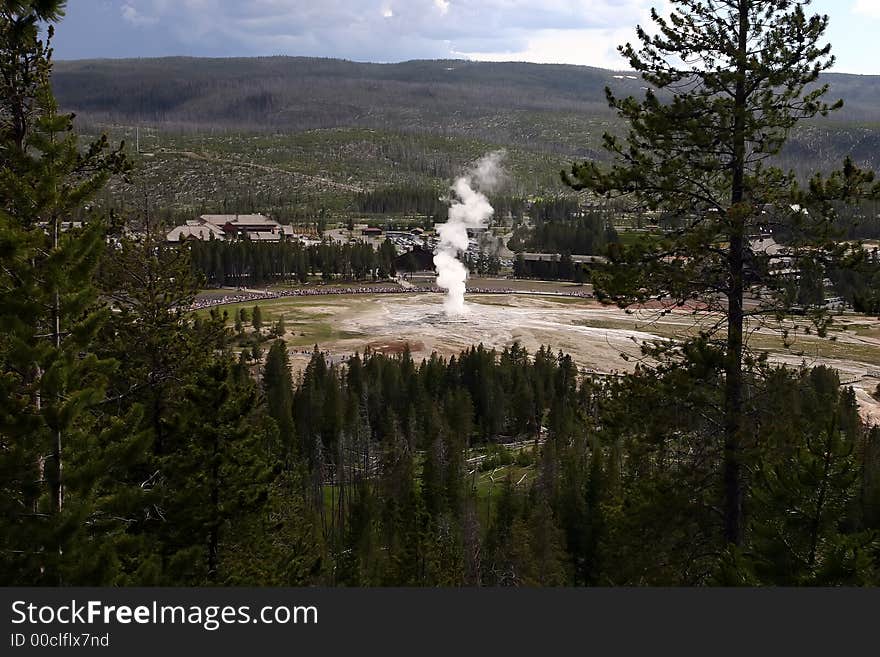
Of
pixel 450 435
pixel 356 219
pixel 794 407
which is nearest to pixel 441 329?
pixel 450 435

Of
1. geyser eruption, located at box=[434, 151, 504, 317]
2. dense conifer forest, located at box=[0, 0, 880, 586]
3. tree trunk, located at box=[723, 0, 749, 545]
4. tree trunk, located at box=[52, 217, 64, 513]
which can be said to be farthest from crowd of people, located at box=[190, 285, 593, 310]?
tree trunk, located at box=[723, 0, 749, 545]

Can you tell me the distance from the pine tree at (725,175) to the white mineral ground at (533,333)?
45.8m

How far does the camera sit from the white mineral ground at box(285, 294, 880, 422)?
67.9 meters

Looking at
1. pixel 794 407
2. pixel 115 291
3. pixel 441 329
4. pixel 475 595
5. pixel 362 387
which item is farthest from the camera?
pixel 441 329

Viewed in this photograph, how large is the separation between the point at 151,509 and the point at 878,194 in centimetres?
1482

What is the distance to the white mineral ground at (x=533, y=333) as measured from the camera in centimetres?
6794

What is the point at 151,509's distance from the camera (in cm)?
1595

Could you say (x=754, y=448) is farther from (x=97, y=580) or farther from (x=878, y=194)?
(x=97, y=580)

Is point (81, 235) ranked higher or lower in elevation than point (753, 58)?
lower

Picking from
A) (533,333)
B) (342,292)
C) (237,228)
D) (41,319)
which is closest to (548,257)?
(342,292)

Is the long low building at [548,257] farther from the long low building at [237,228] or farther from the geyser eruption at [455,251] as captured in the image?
the long low building at [237,228]

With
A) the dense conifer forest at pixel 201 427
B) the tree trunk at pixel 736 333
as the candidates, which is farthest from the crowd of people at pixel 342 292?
the tree trunk at pixel 736 333

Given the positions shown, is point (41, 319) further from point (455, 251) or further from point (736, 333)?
point (455, 251)

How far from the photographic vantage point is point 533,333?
80.1 metres
